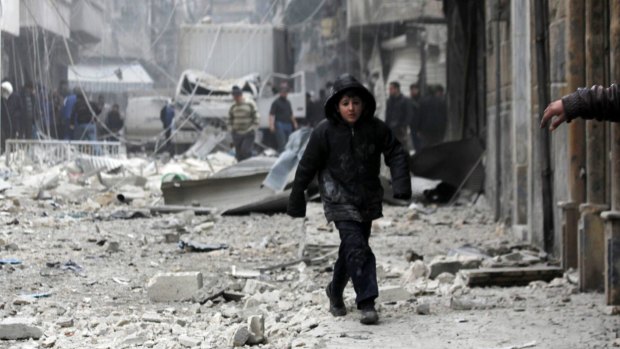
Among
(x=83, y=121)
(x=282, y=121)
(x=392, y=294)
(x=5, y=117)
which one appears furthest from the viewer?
(x=282, y=121)

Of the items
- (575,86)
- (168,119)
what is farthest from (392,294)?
(168,119)

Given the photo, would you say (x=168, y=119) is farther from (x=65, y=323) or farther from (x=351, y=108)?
(x=351, y=108)

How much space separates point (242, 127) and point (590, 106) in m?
17.5

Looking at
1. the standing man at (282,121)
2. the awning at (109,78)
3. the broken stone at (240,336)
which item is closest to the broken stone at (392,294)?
the broken stone at (240,336)

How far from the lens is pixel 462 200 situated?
45.4 feet

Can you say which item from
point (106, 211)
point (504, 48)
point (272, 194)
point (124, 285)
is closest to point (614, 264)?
point (124, 285)

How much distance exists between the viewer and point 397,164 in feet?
19.2

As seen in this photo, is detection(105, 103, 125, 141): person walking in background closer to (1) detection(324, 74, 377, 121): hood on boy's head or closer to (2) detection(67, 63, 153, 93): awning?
(2) detection(67, 63, 153, 93): awning

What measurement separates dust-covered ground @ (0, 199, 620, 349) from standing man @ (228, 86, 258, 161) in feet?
33.3

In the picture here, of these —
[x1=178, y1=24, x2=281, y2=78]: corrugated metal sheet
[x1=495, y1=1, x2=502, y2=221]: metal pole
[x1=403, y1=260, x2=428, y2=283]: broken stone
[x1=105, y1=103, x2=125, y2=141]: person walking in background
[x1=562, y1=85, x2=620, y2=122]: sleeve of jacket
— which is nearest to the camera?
[x1=562, y1=85, x2=620, y2=122]: sleeve of jacket

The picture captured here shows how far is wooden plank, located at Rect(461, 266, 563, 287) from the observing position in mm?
6930

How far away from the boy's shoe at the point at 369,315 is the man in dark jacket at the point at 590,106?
5.28 feet

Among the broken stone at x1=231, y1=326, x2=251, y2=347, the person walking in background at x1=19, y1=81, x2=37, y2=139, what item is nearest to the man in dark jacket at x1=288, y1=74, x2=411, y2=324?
the broken stone at x1=231, y1=326, x2=251, y2=347

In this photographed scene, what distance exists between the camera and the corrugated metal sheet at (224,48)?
3045cm
